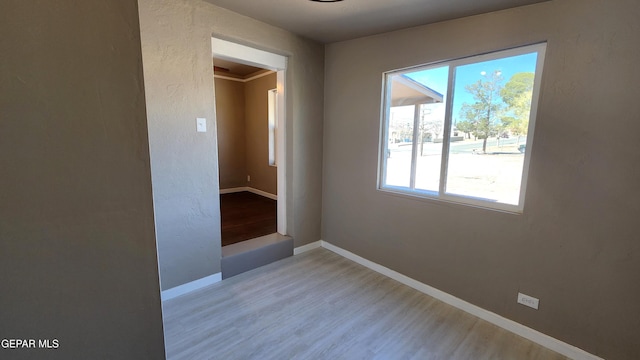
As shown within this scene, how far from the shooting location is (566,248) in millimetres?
1842

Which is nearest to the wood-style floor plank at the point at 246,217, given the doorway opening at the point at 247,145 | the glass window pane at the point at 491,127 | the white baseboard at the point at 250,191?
the doorway opening at the point at 247,145

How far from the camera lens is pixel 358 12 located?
7.39 feet

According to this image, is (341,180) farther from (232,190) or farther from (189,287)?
(232,190)

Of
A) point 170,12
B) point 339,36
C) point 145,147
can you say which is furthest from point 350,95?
point 145,147

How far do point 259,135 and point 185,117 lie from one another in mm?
3524

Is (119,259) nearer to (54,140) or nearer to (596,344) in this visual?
(54,140)

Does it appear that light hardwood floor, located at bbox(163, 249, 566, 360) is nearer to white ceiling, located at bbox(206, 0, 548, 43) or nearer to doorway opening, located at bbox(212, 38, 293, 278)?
doorway opening, located at bbox(212, 38, 293, 278)

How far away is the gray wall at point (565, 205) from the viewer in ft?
5.34

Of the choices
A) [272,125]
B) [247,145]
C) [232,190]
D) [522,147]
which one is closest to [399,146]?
[522,147]

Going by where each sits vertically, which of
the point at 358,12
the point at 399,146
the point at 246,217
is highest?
the point at 358,12

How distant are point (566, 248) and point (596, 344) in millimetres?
640

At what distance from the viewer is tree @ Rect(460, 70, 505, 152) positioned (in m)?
2.11

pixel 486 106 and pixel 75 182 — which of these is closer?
pixel 75 182

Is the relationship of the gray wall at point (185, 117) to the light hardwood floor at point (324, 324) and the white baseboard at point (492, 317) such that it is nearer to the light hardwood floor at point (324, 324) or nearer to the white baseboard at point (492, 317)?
the light hardwood floor at point (324, 324)
